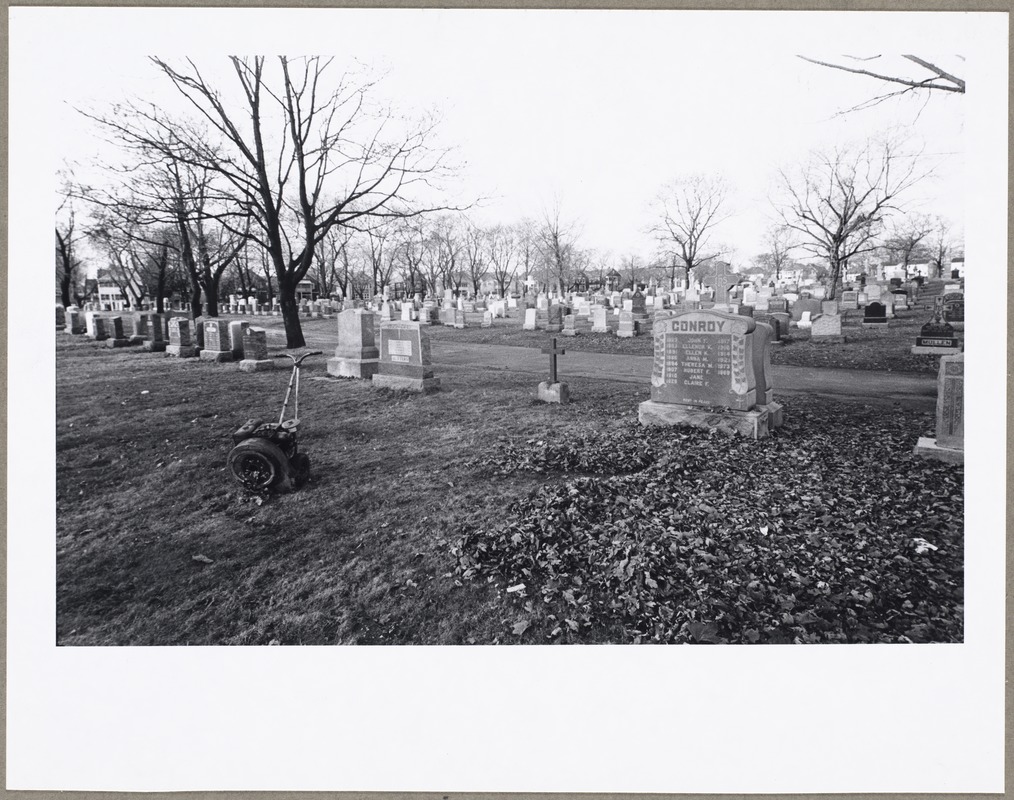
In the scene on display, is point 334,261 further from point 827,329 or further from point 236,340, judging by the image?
point 827,329

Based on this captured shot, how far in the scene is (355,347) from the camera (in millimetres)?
8594

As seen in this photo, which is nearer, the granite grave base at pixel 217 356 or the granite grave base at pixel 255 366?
the granite grave base at pixel 255 366

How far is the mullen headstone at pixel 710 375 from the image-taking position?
520 centimetres

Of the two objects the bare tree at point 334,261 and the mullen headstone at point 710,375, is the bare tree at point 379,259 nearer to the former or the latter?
the bare tree at point 334,261

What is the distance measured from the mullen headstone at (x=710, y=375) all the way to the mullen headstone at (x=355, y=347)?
4567 millimetres

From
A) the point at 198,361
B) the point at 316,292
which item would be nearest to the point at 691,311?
the point at 198,361

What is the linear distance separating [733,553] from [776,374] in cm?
704

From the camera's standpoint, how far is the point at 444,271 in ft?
116

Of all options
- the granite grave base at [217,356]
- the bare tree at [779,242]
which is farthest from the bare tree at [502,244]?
the granite grave base at [217,356]

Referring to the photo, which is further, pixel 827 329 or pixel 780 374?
pixel 827 329

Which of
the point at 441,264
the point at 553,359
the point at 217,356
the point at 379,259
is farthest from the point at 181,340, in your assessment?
the point at 441,264

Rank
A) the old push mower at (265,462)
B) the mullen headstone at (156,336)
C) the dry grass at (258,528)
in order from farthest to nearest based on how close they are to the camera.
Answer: the mullen headstone at (156,336) < the old push mower at (265,462) < the dry grass at (258,528)

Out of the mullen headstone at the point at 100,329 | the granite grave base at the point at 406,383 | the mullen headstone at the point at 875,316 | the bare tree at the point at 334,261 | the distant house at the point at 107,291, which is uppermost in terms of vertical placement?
the bare tree at the point at 334,261

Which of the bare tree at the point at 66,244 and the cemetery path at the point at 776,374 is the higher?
the bare tree at the point at 66,244
